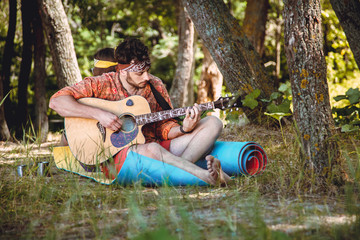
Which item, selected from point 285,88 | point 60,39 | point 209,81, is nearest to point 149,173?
point 285,88

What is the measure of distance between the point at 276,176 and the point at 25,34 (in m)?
5.93

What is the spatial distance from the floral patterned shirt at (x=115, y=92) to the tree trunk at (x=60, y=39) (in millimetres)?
2369

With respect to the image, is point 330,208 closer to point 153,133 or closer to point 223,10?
point 153,133

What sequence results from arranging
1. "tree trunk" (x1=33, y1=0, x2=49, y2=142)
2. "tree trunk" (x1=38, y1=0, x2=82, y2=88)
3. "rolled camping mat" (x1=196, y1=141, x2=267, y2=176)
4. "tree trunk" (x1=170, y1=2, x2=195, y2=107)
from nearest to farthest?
"rolled camping mat" (x1=196, y1=141, x2=267, y2=176)
"tree trunk" (x1=38, y1=0, x2=82, y2=88)
"tree trunk" (x1=33, y1=0, x2=49, y2=142)
"tree trunk" (x1=170, y1=2, x2=195, y2=107)

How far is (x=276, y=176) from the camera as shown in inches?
120

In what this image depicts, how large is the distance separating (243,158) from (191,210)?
1086mm

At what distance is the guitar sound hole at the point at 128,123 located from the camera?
3.52 m

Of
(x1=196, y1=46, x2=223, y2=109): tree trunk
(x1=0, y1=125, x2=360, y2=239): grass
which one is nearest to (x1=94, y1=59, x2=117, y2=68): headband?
(x1=0, y1=125, x2=360, y2=239): grass

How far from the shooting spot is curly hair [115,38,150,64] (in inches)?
140

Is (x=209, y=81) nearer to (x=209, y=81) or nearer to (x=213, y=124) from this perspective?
(x=209, y=81)

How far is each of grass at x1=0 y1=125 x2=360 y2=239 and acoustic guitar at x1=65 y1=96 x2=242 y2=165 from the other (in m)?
0.37

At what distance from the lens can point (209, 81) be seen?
975 centimetres

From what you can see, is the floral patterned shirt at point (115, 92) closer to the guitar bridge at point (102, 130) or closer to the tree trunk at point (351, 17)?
the guitar bridge at point (102, 130)

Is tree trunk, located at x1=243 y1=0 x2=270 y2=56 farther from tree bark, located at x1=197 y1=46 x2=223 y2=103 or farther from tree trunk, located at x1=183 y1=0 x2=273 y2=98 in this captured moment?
tree trunk, located at x1=183 y1=0 x2=273 y2=98
